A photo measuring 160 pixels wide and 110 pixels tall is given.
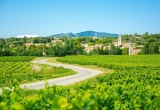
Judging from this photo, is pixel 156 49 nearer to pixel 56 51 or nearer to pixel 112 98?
pixel 56 51

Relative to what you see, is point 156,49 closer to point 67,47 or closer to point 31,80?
point 67,47

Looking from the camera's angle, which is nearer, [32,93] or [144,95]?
[144,95]

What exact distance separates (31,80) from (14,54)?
73.2 m

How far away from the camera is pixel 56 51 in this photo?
104m

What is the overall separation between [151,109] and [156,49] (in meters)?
99.0

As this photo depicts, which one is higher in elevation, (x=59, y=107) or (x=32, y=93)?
(x=59, y=107)

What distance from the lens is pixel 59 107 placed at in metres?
2.75

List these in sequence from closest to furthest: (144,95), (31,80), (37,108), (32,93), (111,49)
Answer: (37,108), (144,95), (32,93), (31,80), (111,49)

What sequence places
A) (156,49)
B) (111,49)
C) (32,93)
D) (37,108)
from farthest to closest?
(111,49) → (156,49) → (32,93) → (37,108)

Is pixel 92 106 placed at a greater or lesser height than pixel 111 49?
greater

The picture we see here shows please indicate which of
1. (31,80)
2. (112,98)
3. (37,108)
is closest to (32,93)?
(31,80)

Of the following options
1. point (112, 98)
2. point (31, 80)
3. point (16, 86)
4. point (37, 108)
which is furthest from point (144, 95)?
point (31, 80)

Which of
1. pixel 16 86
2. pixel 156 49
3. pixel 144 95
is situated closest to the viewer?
pixel 144 95

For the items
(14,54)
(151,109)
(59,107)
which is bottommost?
(14,54)
